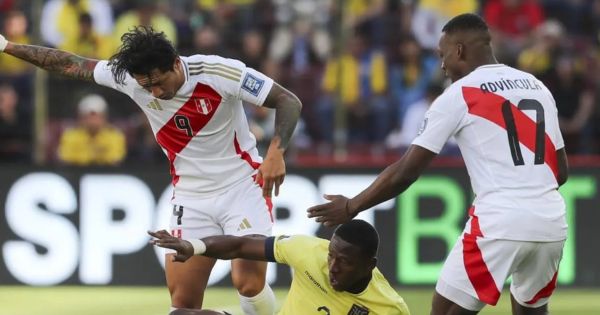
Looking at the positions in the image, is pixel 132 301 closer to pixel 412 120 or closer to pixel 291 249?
pixel 412 120

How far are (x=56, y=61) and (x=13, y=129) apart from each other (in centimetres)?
588

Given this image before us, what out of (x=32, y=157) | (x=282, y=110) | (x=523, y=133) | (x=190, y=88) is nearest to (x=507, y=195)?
(x=523, y=133)

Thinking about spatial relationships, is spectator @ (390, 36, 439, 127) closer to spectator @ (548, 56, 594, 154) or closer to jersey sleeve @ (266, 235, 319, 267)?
spectator @ (548, 56, 594, 154)

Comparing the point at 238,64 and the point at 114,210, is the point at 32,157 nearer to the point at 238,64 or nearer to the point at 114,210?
the point at 114,210

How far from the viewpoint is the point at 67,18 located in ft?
45.7

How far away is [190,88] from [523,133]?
2.10 meters

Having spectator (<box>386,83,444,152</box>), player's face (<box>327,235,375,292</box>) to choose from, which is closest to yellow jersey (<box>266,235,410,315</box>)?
player's face (<box>327,235,375,292</box>)

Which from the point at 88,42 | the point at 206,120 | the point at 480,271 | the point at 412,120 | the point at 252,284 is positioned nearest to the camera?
the point at 480,271

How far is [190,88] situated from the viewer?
736cm

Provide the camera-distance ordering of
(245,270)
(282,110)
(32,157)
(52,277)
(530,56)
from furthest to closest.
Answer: (530,56) < (32,157) < (52,277) < (245,270) < (282,110)

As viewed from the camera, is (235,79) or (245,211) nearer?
(235,79)

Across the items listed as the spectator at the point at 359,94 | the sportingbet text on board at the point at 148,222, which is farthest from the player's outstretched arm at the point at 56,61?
the spectator at the point at 359,94

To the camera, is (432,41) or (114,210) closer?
(114,210)

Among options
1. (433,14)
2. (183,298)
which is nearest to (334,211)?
(183,298)
